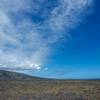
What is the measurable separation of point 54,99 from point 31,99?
5.62 meters

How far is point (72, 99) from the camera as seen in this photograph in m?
49.0

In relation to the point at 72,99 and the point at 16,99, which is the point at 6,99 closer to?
the point at 16,99

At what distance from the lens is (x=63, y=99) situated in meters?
49.2

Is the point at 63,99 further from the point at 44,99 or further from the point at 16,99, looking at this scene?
the point at 16,99

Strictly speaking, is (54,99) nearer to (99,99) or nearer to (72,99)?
(72,99)

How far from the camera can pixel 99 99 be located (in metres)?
48.9

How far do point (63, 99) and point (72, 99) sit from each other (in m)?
2.02

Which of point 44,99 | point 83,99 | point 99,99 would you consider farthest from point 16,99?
Result: point 99,99

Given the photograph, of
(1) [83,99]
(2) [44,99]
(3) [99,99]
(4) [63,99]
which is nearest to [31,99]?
(2) [44,99]

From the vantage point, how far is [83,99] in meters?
49.8

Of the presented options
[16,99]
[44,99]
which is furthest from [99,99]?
[16,99]

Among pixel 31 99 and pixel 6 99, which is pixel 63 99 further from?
pixel 6 99

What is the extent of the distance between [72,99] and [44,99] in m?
6.81

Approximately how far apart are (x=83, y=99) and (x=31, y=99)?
1217cm
